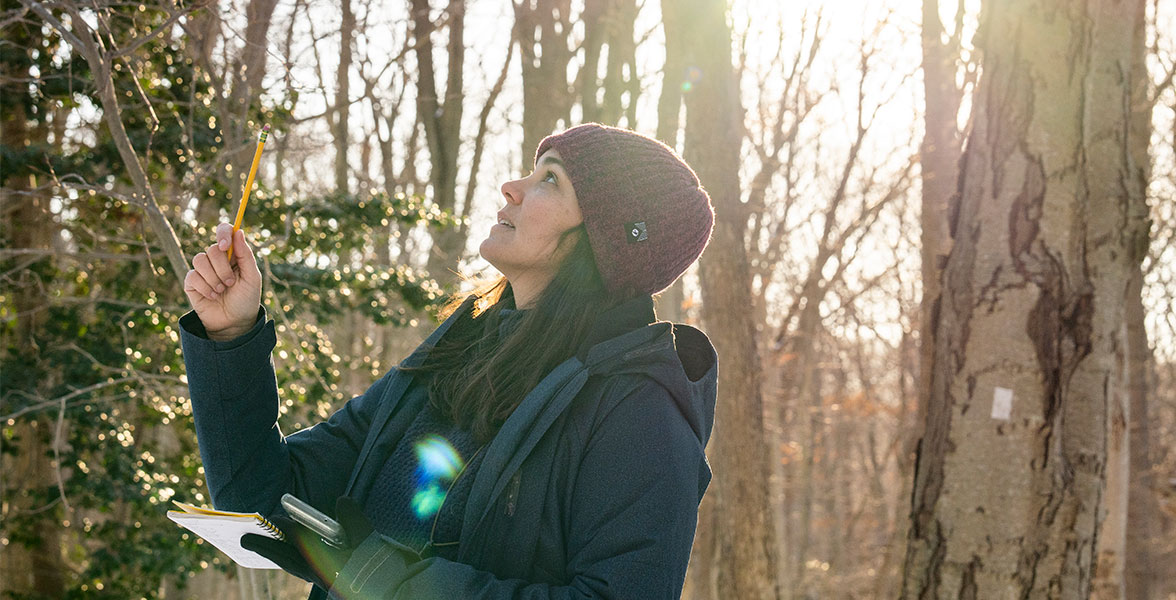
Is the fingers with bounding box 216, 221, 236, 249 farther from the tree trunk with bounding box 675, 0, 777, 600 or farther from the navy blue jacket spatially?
the tree trunk with bounding box 675, 0, 777, 600

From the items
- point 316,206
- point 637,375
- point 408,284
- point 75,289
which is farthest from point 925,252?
point 637,375

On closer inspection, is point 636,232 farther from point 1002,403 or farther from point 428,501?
point 1002,403

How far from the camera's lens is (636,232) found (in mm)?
1817

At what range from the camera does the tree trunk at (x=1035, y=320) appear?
11.1ft

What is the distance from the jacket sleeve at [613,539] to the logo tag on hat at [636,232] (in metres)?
0.35

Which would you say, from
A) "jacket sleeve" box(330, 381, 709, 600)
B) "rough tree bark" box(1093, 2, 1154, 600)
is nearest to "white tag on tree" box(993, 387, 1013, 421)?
"rough tree bark" box(1093, 2, 1154, 600)

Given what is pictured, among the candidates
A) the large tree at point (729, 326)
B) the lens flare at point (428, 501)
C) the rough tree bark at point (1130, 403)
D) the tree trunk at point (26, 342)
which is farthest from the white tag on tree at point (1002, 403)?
the tree trunk at point (26, 342)

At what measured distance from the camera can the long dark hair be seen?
173 centimetres

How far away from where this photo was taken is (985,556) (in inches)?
132

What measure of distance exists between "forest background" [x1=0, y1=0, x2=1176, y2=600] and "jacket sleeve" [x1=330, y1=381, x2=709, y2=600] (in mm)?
896

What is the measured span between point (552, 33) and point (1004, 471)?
9884mm

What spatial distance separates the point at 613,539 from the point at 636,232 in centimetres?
59

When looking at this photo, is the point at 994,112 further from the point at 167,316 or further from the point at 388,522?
the point at 167,316

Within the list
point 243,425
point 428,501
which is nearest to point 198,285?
point 243,425
